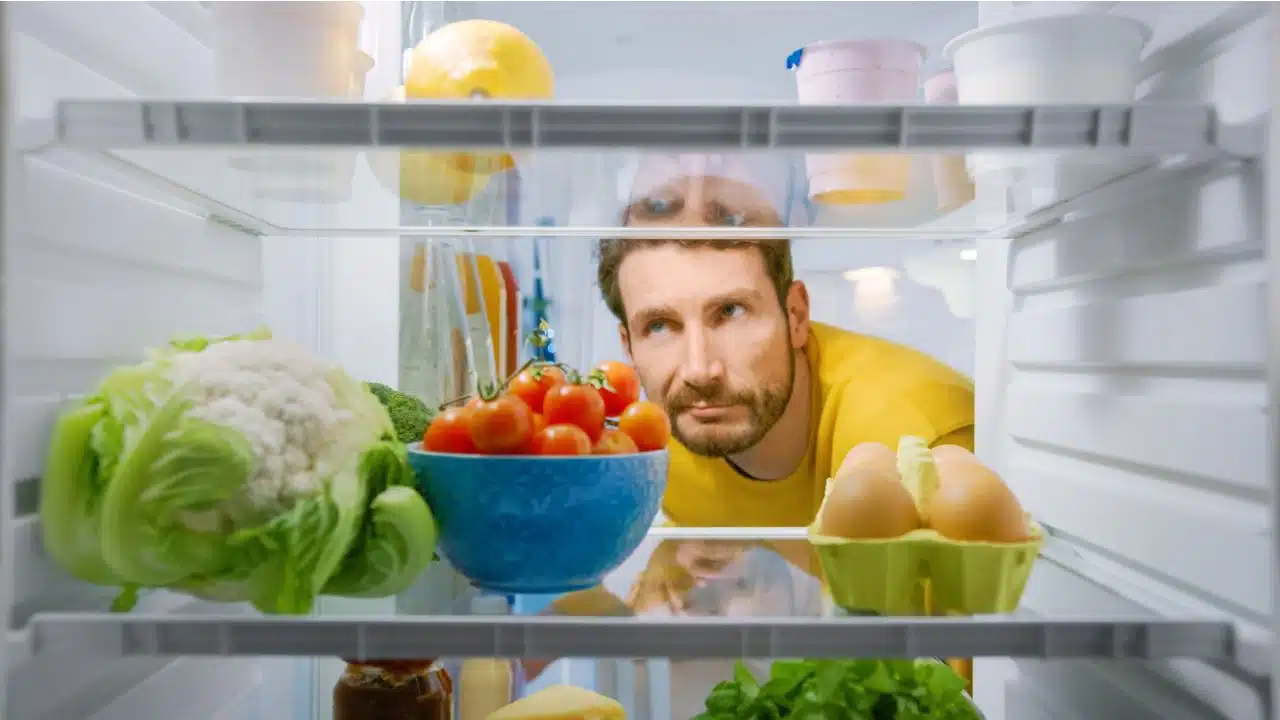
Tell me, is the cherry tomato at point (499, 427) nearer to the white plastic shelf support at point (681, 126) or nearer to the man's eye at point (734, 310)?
the white plastic shelf support at point (681, 126)

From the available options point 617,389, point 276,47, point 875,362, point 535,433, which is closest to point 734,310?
point 875,362

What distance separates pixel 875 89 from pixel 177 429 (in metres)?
0.72

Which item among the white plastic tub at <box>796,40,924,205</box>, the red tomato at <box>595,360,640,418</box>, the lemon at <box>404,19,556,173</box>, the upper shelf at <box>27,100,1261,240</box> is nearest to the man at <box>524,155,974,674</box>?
the upper shelf at <box>27,100,1261,240</box>

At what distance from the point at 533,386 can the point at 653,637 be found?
325mm

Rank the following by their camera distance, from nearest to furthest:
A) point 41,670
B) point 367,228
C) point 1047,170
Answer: point 41,670, point 1047,170, point 367,228

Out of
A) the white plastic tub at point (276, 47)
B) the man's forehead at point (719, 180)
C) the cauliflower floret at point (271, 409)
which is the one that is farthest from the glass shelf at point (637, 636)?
the man's forehead at point (719, 180)

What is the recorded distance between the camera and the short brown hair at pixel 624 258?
5.33 ft

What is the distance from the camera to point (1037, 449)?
1.35m

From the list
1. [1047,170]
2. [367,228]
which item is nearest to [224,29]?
[367,228]

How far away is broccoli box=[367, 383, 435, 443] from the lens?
4.03ft

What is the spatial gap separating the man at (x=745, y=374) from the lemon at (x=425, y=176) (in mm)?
392

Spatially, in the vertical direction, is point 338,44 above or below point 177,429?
above

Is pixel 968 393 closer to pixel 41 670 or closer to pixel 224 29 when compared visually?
pixel 224 29

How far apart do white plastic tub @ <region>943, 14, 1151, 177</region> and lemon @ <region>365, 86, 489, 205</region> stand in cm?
51
